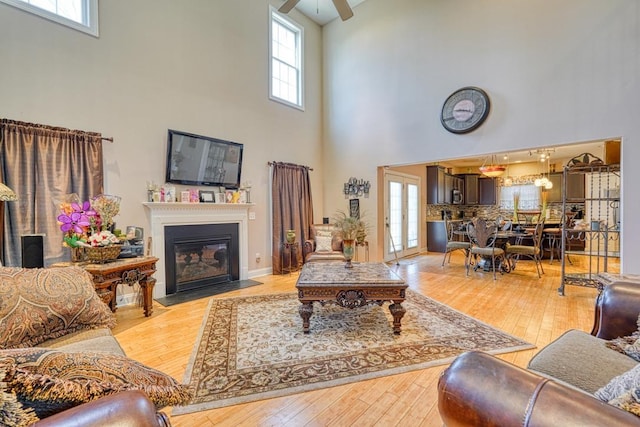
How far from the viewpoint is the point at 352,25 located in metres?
6.38

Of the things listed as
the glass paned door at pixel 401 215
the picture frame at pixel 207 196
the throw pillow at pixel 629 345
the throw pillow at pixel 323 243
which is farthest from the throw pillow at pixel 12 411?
the glass paned door at pixel 401 215

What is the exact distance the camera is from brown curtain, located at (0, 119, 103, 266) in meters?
3.13

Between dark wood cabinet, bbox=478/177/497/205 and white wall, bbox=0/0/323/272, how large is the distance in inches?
258

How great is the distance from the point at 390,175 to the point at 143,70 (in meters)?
4.94

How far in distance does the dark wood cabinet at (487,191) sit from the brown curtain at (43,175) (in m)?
9.94

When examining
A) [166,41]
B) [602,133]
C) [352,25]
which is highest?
[352,25]

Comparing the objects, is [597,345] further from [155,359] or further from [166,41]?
[166,41]

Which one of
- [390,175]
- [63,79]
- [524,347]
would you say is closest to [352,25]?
[390,175]

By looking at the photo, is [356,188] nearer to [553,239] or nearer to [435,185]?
[435,185]

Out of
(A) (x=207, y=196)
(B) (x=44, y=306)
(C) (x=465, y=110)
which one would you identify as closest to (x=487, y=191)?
(C) (x=465, y=110)

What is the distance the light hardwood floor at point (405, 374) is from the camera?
1805 millimetres

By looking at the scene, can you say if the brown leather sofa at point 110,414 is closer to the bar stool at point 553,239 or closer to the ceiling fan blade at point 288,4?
the ceiling fan blade at point 288,4

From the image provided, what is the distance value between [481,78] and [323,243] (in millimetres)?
3844

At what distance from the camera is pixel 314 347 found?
2.65 metres
